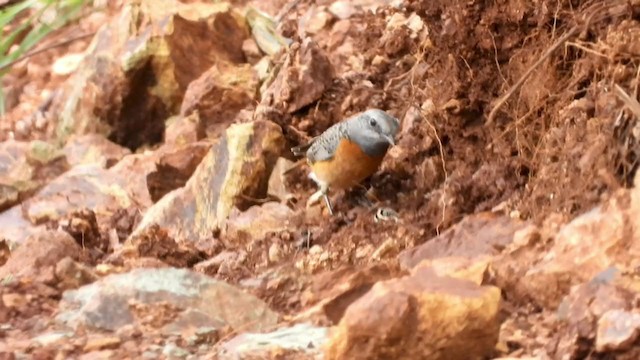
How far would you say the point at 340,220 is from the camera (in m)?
4.02

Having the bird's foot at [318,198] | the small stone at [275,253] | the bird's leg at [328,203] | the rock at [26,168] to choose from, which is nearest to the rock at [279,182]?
the bird's foot at [318,198]

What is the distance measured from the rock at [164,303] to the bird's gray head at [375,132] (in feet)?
4.53

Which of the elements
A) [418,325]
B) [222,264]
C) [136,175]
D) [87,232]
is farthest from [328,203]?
[418,325]

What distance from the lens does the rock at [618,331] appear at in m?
2.04

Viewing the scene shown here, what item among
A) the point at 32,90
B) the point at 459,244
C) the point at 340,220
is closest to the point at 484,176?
the point at 459,244

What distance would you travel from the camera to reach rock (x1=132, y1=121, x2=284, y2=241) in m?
4.44

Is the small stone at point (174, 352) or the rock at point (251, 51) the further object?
the rock at point (251, 51)

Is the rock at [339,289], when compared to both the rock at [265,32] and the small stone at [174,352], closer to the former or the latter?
the small stone at [174,352]

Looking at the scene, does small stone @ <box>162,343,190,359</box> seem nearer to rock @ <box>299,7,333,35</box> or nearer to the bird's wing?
the bird's wing

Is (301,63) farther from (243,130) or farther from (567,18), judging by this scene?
(567,18)

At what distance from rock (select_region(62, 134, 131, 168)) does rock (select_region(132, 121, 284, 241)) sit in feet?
5.22

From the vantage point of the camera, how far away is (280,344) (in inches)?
98.9

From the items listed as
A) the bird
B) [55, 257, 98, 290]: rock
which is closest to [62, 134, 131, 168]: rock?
the bird

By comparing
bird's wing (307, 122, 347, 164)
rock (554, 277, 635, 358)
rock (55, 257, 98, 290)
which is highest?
rock (554, 277, 635, 358)
